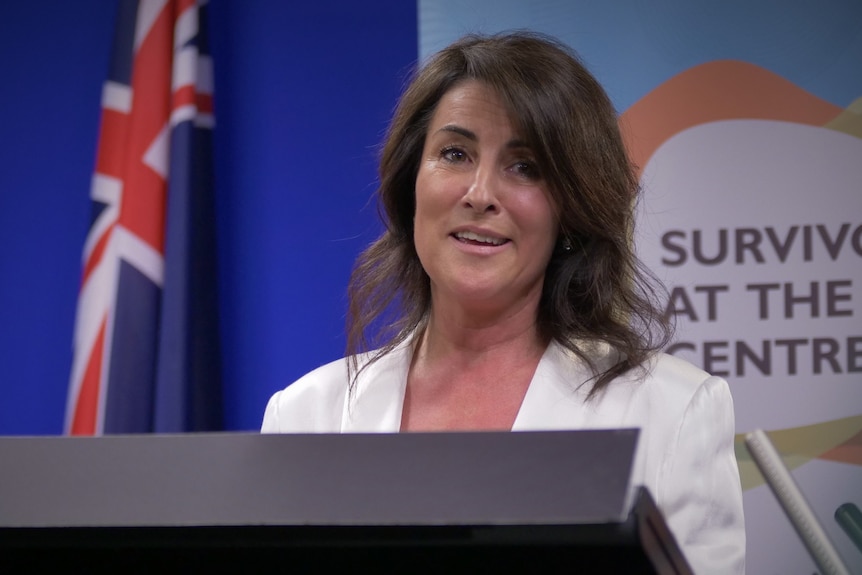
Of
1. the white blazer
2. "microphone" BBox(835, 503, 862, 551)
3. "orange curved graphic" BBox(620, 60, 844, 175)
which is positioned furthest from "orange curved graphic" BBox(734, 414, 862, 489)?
the white blazer

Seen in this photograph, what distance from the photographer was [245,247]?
320 cm

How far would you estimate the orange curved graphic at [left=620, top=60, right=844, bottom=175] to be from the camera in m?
2.64

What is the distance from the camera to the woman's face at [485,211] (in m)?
1.59

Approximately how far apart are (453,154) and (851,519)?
153 cm

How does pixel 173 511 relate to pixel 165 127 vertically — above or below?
below

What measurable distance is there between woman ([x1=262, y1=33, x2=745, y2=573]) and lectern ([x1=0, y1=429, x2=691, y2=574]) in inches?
36.4

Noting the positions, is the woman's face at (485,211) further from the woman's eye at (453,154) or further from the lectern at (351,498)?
the lectern at (351,498)

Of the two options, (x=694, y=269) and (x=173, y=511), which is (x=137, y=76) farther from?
(x=173, y=511)

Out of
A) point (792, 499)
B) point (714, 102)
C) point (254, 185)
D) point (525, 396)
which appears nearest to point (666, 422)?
point (525, 396)

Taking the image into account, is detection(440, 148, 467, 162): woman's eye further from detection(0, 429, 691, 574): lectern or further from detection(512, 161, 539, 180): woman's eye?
detection(0, 429, 691, 574): lectern

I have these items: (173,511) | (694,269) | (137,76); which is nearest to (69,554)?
(173,511)

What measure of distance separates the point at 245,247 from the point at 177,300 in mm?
341

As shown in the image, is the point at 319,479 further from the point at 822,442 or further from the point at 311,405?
the point at 822,442

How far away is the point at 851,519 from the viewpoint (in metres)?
2.58
